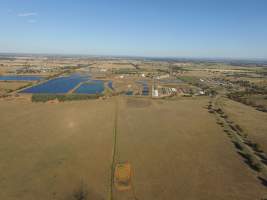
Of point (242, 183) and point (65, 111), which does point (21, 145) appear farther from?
point (242, 183)

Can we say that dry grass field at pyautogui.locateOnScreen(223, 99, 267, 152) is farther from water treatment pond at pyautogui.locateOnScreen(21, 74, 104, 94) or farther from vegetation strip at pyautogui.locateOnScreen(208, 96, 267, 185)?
water treatment pond at pyautogui.locateOnScreen(21, 74, 104, 94)

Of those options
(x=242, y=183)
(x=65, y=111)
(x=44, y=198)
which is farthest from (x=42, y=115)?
(x=242, y=183)

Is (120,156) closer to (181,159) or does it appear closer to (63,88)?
(181,159)

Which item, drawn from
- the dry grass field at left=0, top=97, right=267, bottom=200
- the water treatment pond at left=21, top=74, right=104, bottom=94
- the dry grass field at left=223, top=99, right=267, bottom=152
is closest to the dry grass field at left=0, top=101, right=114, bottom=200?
the dry grass field at left=0, top=97, right=267, bottom=200

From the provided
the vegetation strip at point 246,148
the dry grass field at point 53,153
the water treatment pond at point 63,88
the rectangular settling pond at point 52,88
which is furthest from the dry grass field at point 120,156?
the water treatment pond at point 63,88

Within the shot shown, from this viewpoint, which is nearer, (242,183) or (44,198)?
(44,198)

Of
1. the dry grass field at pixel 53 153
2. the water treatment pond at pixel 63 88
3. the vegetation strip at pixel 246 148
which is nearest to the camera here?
the dry grass field at pixel 53 153

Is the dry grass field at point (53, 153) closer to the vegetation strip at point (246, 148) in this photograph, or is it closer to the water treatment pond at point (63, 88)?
the vegetation strip at point (246, 148)

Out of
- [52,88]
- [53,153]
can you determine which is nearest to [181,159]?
[53,153]
